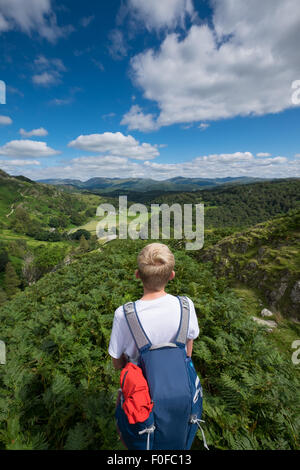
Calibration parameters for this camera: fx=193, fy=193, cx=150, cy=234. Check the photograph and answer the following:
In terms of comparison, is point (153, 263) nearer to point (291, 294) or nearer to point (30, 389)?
point (30, 389)

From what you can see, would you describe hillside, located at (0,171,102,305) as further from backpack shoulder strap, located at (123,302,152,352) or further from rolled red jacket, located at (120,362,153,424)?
rolled red jacket, located at (120,362,153,424)

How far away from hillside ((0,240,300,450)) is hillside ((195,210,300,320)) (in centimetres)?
402

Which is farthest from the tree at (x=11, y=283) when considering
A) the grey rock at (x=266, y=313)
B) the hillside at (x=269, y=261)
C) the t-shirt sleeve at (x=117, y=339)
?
the t-shirt sleeve at (x=117, y=339)

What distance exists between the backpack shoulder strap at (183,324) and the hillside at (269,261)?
7.82m

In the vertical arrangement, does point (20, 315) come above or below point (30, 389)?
below

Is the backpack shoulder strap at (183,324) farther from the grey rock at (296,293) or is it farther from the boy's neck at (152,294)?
the grey rock at (296,293)

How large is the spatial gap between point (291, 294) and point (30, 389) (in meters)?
9.64

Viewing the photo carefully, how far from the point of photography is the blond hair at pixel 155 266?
2471 mm

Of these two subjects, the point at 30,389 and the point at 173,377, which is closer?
the point at 173,377

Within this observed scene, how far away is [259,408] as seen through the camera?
11.2 feet

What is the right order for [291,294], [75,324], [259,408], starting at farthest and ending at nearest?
[291,294], [75,324], [259,408]

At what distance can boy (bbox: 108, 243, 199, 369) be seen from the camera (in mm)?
2363

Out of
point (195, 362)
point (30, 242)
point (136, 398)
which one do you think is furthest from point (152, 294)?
point (30, 242)
